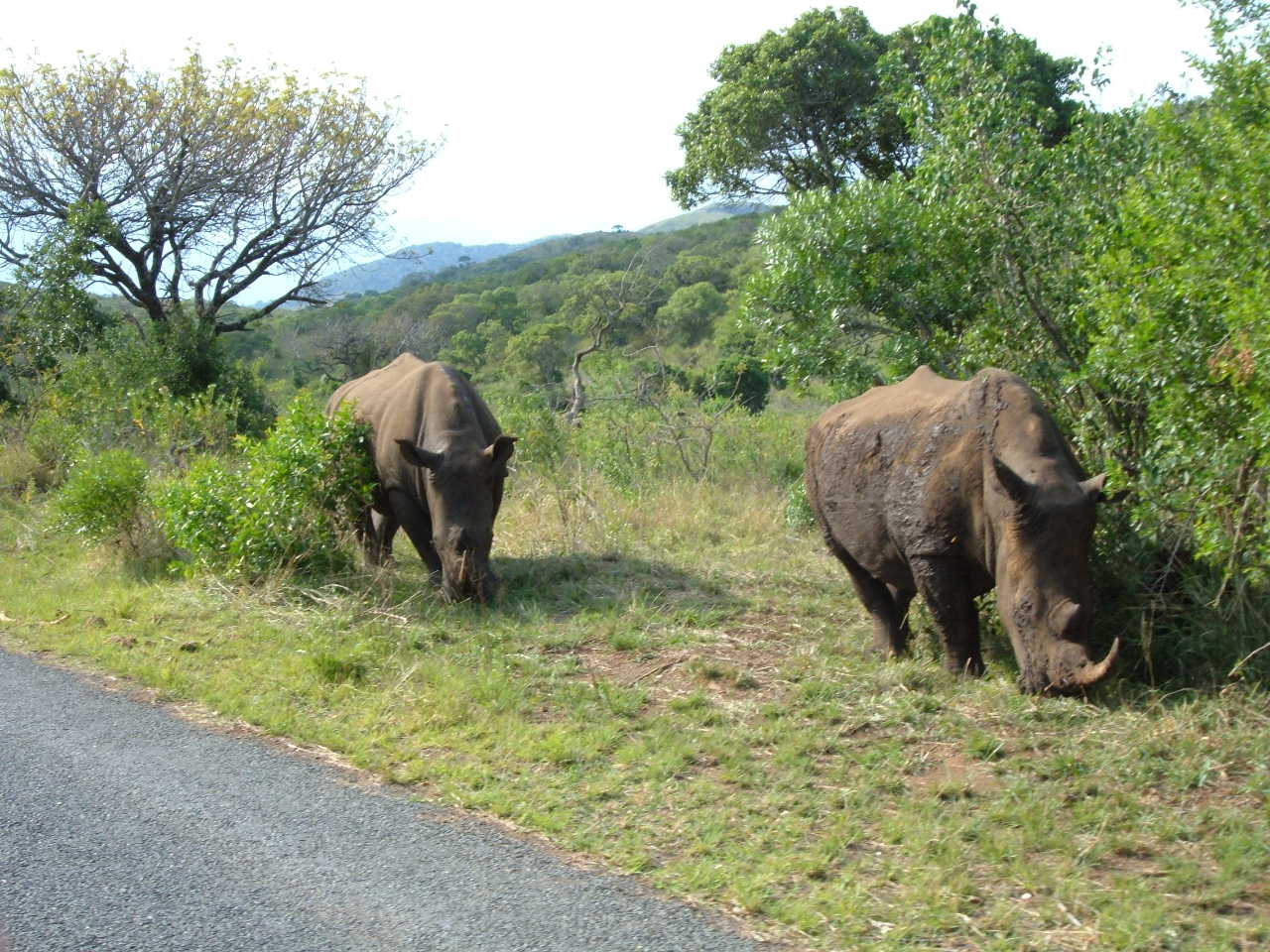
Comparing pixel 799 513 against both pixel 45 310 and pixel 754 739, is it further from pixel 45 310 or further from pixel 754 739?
pixel 45 310

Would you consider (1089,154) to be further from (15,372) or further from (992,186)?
(15,372)

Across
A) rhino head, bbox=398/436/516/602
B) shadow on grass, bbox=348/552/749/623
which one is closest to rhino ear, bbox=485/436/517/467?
rhino head, bbox=398/436/516/602

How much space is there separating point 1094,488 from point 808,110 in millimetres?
14932

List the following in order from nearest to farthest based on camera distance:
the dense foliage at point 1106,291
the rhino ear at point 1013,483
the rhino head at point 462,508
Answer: the dense foliage at point 1106,291, the rhino ear at point 1013,483, the rhino head at point 462,508

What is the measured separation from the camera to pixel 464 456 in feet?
33.8

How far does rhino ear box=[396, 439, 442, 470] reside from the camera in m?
10.0

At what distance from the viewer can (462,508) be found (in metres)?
10.2

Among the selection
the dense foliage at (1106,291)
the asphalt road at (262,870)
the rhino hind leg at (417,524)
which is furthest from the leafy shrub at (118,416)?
the dense foliage at (1106,291)

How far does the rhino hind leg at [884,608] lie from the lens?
8.51 m

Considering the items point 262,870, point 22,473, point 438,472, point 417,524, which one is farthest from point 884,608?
point 22,473

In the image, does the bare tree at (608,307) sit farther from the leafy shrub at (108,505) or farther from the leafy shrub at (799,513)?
the leafy shrub at (108,505)

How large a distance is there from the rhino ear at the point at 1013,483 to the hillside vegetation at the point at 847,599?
17.5 inches

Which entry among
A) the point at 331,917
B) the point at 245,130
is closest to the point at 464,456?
the point at 331,917

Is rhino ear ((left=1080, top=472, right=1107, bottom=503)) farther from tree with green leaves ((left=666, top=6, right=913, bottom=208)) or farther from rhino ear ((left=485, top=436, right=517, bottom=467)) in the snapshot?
tree with green leaves ((left=666, top=6, right=913, bottom=208))
